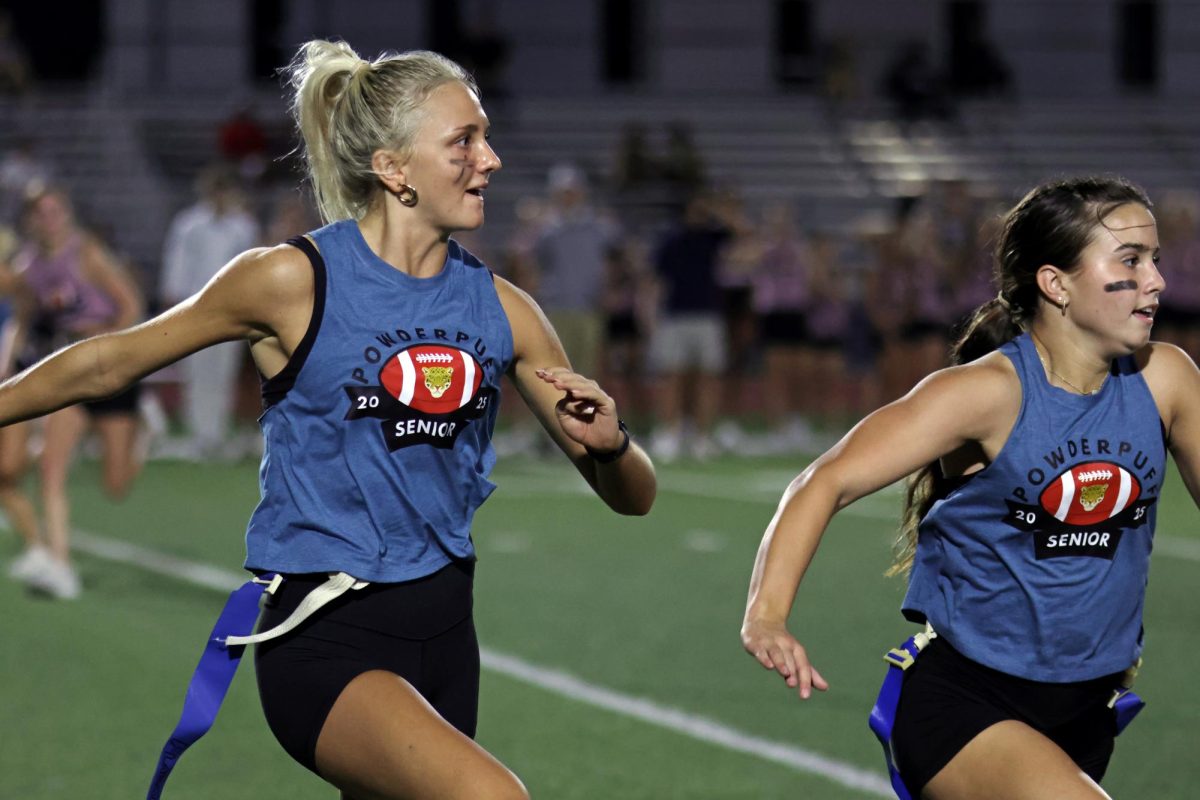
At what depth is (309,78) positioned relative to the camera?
409 cm

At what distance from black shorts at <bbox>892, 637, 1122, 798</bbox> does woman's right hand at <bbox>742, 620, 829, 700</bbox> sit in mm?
541

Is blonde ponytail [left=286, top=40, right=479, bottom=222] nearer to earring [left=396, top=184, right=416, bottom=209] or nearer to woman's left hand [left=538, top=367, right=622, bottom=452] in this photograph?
earring [left=396, top=184, right=416, bottom=209]

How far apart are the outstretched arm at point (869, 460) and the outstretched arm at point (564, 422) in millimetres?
401

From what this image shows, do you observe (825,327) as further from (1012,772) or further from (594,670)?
(1012,772)

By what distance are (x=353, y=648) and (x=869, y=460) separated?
1.08 metres

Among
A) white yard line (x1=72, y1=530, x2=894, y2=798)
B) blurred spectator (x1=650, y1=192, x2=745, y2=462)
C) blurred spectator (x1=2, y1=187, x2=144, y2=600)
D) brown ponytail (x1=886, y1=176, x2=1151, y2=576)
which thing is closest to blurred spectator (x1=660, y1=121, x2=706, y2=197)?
blurred spectator (x1=650, y1=192, x2=745, y2=462)

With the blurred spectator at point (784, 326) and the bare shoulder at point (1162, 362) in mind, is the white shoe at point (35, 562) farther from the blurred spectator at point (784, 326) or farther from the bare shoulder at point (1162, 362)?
the blurred spectator at point (784, 326)

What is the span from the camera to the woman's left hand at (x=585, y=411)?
380 cm

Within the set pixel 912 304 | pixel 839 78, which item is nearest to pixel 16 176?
pixel 912 304

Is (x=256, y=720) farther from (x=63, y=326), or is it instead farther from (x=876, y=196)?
(x=876, y=196)

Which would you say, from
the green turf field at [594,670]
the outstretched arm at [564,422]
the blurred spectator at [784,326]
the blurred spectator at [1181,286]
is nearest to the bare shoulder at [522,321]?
the outstretched arm at [564,422]

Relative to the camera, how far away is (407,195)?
4.01 m

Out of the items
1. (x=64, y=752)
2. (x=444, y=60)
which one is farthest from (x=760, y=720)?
(x=444, y=60)

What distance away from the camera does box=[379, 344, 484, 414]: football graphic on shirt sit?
151 inches
